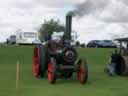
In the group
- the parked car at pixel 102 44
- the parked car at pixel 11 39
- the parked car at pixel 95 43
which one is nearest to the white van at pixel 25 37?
the parked car at pixel 11 39

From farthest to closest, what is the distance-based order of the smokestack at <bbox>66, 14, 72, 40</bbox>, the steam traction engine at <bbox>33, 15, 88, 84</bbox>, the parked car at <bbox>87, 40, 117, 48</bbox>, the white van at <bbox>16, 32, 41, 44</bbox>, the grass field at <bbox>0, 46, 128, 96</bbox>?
the white van at <bbox>16, 32, 41, 44</bbox>, the parked car at <bbox>87, 40, 117, 48</bbox>, the smokestack at <bbox>66, 14, 72, 40</bbox>, the steam traction engine at <bbox>33, 15, 88, 84</bbox>, the grass field at <bbox>0, 46, 128, 96</bbox>

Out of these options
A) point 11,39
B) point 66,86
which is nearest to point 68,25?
point 66,86

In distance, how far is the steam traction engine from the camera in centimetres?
1480

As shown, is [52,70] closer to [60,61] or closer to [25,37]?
[60,61]

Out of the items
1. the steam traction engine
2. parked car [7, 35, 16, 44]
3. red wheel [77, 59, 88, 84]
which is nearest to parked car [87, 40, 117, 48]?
parked car [7, 35, 16, 44]

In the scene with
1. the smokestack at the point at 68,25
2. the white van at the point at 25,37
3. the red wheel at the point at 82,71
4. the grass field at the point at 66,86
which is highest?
the smokestack at the point at 68,25

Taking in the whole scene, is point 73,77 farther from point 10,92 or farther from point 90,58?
point 90,58

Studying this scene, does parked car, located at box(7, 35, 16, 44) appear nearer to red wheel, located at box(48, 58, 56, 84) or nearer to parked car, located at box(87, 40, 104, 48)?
parked car, located at box(87, 40, 104, 48)

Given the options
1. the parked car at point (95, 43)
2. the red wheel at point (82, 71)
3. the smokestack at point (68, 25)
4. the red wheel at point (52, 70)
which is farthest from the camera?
the parked car at point (95, 43)

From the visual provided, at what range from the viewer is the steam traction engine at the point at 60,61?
14797 mm

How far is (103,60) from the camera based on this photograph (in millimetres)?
26094

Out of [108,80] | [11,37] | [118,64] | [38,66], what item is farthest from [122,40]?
[11,37]

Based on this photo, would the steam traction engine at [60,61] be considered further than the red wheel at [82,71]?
Yes

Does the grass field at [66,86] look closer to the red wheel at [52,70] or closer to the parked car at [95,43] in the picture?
the red wheel at [52,70]
